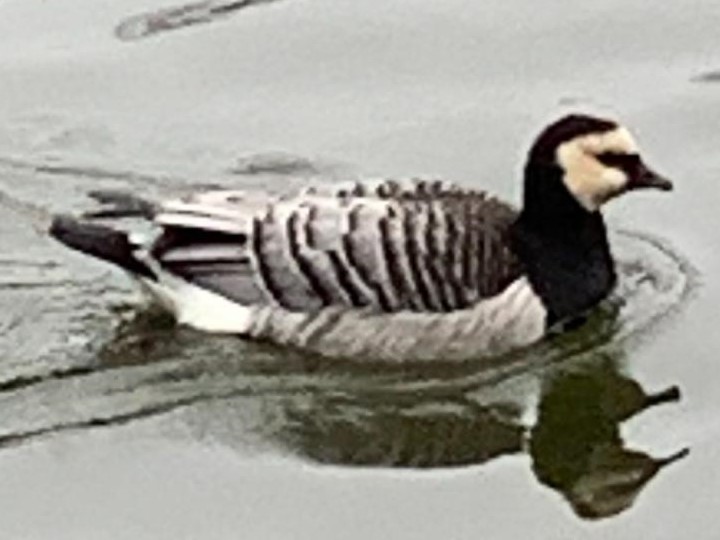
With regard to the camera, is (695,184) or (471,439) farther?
(695,184)

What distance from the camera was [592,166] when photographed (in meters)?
11.2

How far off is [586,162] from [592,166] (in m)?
0.03

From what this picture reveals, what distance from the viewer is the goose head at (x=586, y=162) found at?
11.2 meters

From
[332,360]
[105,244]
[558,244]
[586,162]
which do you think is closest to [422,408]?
[332,360]

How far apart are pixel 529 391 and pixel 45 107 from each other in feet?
10.7

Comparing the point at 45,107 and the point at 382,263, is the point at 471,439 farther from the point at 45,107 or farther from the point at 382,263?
the point at 45,107

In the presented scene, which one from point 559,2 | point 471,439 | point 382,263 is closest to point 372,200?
point 382,263

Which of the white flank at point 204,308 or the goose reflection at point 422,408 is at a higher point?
the white flank at point 204,308

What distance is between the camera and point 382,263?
10.9 m

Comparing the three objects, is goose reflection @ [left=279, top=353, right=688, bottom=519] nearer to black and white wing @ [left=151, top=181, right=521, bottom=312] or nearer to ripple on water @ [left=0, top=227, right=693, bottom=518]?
ripple on water @ [left=0, top=227, right=693, bottom=518]

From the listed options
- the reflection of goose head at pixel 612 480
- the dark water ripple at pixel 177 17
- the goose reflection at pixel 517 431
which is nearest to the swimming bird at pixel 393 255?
the goose reflection at pixel 517 431

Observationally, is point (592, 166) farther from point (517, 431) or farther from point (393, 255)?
point (517, 431)

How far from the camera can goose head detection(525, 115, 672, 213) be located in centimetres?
1117

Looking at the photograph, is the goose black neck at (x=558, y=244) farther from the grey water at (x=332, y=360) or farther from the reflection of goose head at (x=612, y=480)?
the reflection of goose head at (x=612, y=480)
